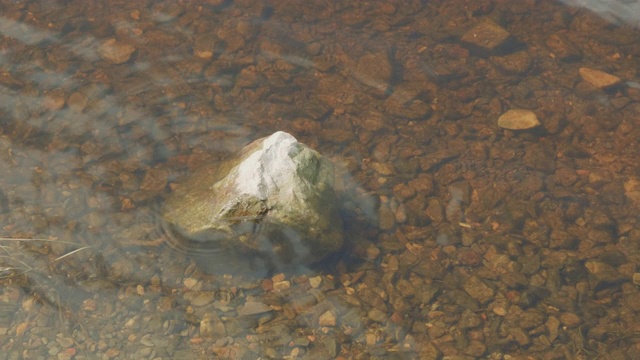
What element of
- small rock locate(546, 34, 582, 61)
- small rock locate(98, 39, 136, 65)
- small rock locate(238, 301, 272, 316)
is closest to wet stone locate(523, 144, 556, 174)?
small rock locate(546, 34, 582, 61)

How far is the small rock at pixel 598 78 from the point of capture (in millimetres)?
5773

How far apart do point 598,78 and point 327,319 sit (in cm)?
348

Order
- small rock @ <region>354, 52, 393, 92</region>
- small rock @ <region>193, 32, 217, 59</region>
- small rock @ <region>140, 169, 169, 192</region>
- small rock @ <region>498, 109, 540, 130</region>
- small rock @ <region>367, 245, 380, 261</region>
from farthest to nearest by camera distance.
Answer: small rock @ <region>193, 32, 217, 59</region> → small rock @ <region>354, 52, 393, 92</region> → small rock @ <region>498, 109, 540, 130</region> → small rock @ <region>140, 169, 169, 192</region> → small rock @ <region>367, 245, 380, 261</region>

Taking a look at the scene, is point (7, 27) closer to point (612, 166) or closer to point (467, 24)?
point (467, 24)

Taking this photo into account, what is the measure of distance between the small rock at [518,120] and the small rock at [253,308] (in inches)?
104

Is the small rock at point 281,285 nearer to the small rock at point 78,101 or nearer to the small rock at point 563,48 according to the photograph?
the small rock at point 78,101

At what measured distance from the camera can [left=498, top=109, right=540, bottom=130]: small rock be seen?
545cm

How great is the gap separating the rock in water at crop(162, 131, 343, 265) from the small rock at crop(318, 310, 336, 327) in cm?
39

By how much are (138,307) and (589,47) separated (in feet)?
15.4

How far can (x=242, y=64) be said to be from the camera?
5832 mm

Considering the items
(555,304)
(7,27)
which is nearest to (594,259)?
(555,304)

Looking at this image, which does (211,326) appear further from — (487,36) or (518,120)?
(487,36)

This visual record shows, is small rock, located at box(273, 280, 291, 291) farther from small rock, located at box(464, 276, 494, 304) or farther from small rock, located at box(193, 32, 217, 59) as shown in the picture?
small rock, located at box(193, 32, 217, 59)

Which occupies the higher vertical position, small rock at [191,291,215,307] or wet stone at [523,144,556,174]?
wet stone at [523,144,556,174]
